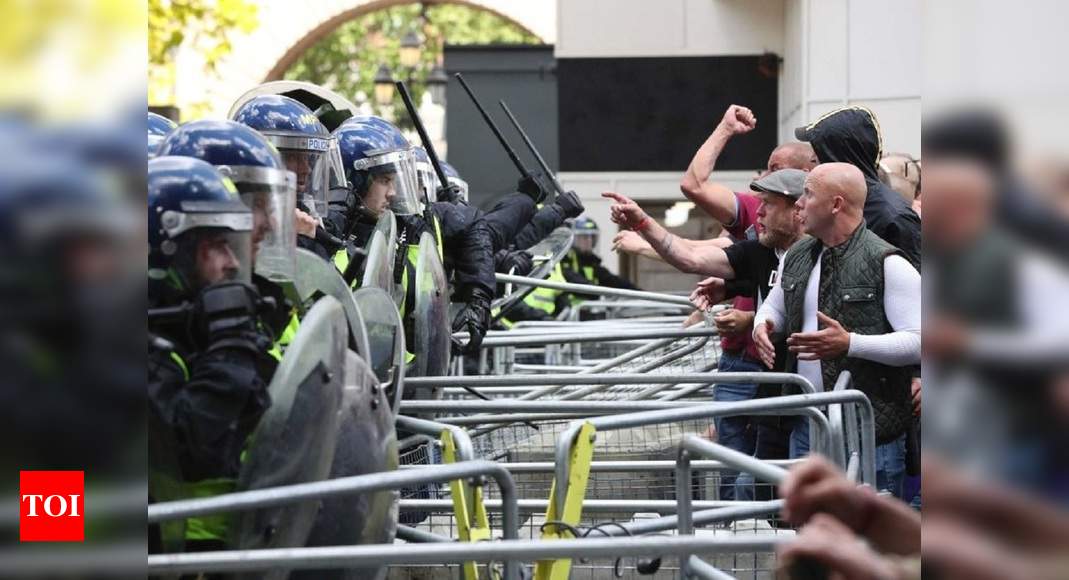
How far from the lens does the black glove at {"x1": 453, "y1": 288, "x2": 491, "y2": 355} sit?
7707 mm

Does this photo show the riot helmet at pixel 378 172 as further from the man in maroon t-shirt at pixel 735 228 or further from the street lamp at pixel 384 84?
the street lamp at pixel 384 84

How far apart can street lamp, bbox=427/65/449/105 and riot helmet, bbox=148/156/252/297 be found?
57.5 feet

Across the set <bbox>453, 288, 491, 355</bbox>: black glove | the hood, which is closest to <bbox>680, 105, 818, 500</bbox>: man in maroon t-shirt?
the hood

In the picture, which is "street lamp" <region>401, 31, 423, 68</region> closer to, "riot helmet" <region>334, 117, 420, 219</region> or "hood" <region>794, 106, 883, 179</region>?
"riot helmet" <region>334, 117, 420, 219</region>

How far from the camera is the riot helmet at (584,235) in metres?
16.2

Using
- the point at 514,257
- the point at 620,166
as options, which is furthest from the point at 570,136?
the point at 514,257

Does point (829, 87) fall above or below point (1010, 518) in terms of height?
above

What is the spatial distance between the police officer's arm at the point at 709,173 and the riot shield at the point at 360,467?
387 cm

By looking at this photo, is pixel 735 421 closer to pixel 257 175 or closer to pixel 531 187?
pixel 257 175

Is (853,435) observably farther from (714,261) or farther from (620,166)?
(620,166)

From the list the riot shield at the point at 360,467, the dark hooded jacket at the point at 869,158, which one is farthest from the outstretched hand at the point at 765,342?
the riot shield at the point at 360,467

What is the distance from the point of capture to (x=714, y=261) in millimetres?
7047

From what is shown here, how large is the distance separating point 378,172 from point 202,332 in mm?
3326

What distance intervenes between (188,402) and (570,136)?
17.2m
